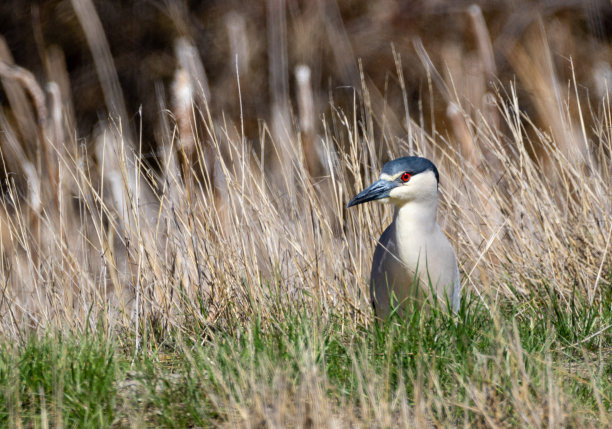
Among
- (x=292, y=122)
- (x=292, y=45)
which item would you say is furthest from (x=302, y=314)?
(x=292, y=45)

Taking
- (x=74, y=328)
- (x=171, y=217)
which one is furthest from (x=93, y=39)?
(x=74, y=328)

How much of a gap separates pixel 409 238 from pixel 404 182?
242mm

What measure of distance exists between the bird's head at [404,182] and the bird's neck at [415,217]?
0.07ft

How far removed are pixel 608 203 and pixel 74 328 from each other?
2.60m

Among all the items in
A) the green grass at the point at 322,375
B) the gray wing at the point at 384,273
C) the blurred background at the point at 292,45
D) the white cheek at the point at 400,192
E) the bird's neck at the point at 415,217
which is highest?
the blurred background at the point at 292,45

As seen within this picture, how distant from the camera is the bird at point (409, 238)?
3.81 m

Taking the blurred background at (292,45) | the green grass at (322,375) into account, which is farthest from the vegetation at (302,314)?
the blurred background at (292,45)

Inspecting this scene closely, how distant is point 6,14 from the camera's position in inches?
397

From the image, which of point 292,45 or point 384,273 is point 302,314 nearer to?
point 384,273

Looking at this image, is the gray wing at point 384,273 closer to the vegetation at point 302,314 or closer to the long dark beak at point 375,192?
the vegetation at point 302,314

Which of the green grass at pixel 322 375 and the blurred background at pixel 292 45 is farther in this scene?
the blurred background at pixel 292 45

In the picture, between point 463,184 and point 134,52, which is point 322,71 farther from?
point 463,184

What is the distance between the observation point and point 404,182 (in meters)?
3.84

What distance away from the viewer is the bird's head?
3816mm
